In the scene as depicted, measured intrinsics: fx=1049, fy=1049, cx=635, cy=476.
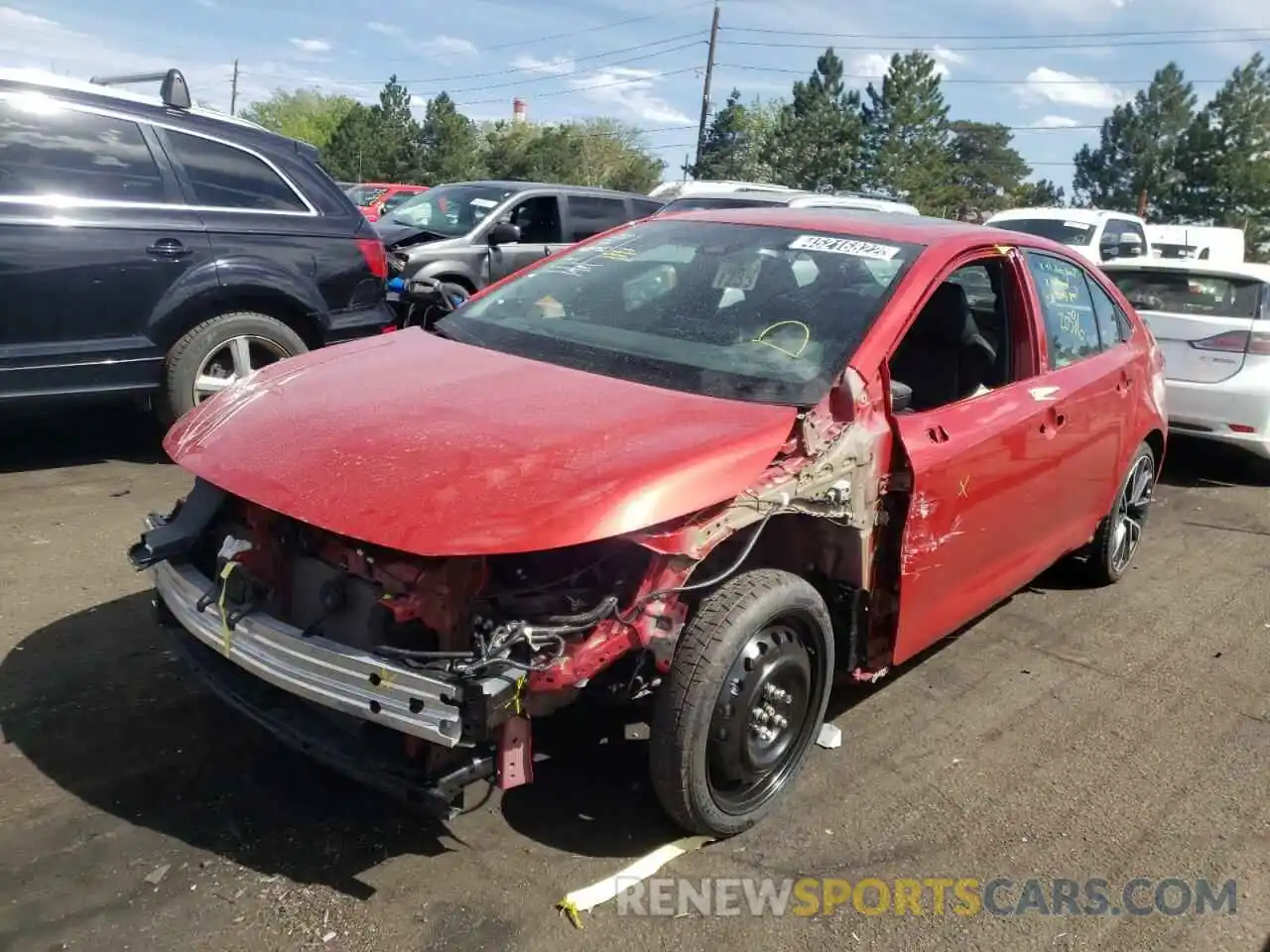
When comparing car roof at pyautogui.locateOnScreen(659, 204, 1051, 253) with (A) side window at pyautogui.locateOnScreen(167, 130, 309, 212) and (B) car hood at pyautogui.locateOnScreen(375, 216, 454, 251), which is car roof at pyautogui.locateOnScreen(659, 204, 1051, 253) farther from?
(B) car hood at pyautogui.locateOnScreen(375, 216, 454, 251)

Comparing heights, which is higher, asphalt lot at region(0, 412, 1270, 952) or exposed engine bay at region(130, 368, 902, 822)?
exposed engine bay at region(130, 368, 902, 822)

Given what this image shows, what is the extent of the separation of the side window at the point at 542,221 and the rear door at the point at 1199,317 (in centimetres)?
548

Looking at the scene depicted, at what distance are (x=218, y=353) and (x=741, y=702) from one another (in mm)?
4217

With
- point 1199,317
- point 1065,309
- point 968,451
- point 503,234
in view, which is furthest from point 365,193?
point 968,451

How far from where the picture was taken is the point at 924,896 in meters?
2.82

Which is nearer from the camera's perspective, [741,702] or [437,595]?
[437,595]

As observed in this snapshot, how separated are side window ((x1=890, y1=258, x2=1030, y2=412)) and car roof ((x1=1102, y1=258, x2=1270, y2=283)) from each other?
4311 millimetres

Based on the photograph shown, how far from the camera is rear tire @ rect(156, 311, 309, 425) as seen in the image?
5660mm

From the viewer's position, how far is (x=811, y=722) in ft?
10.5

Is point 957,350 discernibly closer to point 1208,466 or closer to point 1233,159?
point 1208,466

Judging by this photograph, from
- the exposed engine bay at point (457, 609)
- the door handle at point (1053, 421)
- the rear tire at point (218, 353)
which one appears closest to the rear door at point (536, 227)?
the rear tire at point (218, 353)

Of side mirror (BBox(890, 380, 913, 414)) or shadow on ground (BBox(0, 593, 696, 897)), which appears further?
side mirror (BBox(890, 380, 913, 414))

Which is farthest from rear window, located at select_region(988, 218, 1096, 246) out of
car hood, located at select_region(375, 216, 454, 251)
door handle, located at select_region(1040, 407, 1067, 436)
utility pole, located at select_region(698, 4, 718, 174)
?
utility pole, located at select_region(698, 4, 718, 174)

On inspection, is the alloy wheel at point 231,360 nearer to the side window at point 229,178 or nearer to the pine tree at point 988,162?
the side window at point 229,178
